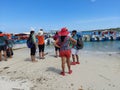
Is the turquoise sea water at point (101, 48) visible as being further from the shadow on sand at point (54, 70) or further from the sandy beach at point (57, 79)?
the sandy beach at point (57, 79)

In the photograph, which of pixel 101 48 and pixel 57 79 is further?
pixel 101 48

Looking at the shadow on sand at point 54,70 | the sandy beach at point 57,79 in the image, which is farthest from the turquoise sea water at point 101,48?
the sandy beach at point 57,79

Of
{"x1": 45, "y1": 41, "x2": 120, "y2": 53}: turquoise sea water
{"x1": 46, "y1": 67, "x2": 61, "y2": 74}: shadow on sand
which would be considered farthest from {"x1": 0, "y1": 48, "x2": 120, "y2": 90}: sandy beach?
{"x1": 45, "y1": 41, "x2": 120, "y2": 53}: turquoise sea water

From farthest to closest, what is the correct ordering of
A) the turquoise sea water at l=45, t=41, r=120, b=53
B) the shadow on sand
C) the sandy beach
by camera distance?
the turquoise sea water at l=45, t=41, r=120, b=53 → the shadow on sand → the sandy beach

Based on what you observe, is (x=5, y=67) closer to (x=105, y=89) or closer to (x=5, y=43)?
(x=5, y=43)

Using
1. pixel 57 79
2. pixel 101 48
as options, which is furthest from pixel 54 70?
pixel 101 48

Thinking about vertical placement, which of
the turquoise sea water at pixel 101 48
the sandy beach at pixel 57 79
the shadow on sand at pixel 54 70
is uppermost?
the shadow on sand at pixel 54 70

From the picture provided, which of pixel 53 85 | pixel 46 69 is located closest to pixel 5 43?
pixel 46 69

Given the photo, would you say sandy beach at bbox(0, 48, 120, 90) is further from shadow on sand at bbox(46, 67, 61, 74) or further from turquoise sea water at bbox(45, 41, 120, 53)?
turquoise sea water at bbox(45, 41, 120, 53)

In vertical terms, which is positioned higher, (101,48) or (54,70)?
(54,70)

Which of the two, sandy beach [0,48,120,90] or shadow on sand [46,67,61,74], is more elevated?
shadow on sand [46,67,61,74]

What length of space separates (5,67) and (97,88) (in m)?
5.08

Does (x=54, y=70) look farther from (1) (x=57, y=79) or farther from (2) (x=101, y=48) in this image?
(2) (x=101, y=48)

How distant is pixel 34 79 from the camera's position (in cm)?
707
